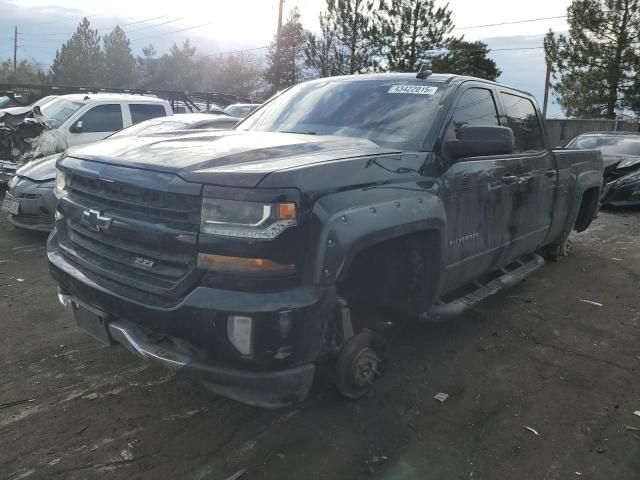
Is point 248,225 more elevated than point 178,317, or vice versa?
point 248,225

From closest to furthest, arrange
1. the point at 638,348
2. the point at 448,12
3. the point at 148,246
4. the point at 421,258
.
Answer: the point at 148,246 < the point at 421,258 < the point at 638,348 < the point at 448,12

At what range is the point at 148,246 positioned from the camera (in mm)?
2684

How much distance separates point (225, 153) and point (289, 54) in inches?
1408

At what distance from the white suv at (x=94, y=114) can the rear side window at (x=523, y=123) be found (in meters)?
7.50

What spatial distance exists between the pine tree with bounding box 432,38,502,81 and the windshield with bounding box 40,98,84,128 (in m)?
25.9

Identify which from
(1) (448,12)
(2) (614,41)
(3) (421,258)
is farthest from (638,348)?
(1) (448,12)

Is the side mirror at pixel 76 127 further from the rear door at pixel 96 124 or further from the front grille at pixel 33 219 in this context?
the front grille at pixel 33 219

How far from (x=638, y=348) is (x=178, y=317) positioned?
3625 millimetres

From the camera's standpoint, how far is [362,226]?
2.71 metres

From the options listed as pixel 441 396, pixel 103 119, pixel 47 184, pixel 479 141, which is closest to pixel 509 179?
pixel 479 141

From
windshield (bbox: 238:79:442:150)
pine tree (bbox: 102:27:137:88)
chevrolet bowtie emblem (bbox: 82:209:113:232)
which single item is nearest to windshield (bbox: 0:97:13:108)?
windshield (bbox: 238:79:442:150)

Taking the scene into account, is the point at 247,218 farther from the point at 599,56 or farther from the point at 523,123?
the point at 599,56

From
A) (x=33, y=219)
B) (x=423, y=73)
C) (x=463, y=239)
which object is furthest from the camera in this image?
(x=33, y=219)

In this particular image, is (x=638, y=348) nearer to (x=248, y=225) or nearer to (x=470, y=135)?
(x=470, y=135)
